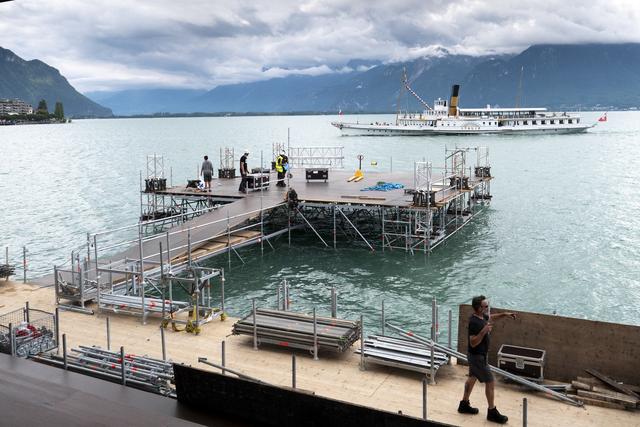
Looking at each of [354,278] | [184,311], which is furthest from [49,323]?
[354,278]

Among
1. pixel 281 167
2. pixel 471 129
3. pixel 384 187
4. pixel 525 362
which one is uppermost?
pixel 471 129

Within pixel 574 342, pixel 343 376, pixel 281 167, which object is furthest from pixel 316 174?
pixel 574 342

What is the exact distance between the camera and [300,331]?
15500mm

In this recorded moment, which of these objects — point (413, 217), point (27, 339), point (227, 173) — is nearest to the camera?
point (27, 339)

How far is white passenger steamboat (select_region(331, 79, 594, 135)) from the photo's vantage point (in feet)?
485

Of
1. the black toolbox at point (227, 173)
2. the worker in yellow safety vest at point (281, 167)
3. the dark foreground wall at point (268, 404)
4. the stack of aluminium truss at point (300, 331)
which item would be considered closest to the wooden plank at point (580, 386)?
the stack of aluminium truss at point (300, 331)

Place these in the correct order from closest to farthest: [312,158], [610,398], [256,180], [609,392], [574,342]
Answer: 1. [610,398]
2. [609,392]
3. [574,342]
4. [256,180]
5. [312,158]

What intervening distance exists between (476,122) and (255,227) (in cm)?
11760

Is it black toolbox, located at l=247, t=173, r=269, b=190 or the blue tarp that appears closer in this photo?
black toolbox, located at l=247, t=173, r=269, b=190

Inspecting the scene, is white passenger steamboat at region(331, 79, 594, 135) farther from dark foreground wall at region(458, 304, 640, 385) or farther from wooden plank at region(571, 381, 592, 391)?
wooden plank at region(571, 381, 592, 391)

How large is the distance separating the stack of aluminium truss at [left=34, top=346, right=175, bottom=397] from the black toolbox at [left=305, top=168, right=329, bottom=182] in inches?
1206

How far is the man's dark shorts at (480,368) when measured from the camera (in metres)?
11.4

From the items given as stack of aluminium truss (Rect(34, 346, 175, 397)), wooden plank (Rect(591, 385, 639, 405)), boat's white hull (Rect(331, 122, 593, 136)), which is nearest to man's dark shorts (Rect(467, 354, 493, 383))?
wooden plank (Rect(591, 385, 639, 405))

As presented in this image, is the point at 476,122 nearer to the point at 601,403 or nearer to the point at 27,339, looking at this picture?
the point at 601,403
